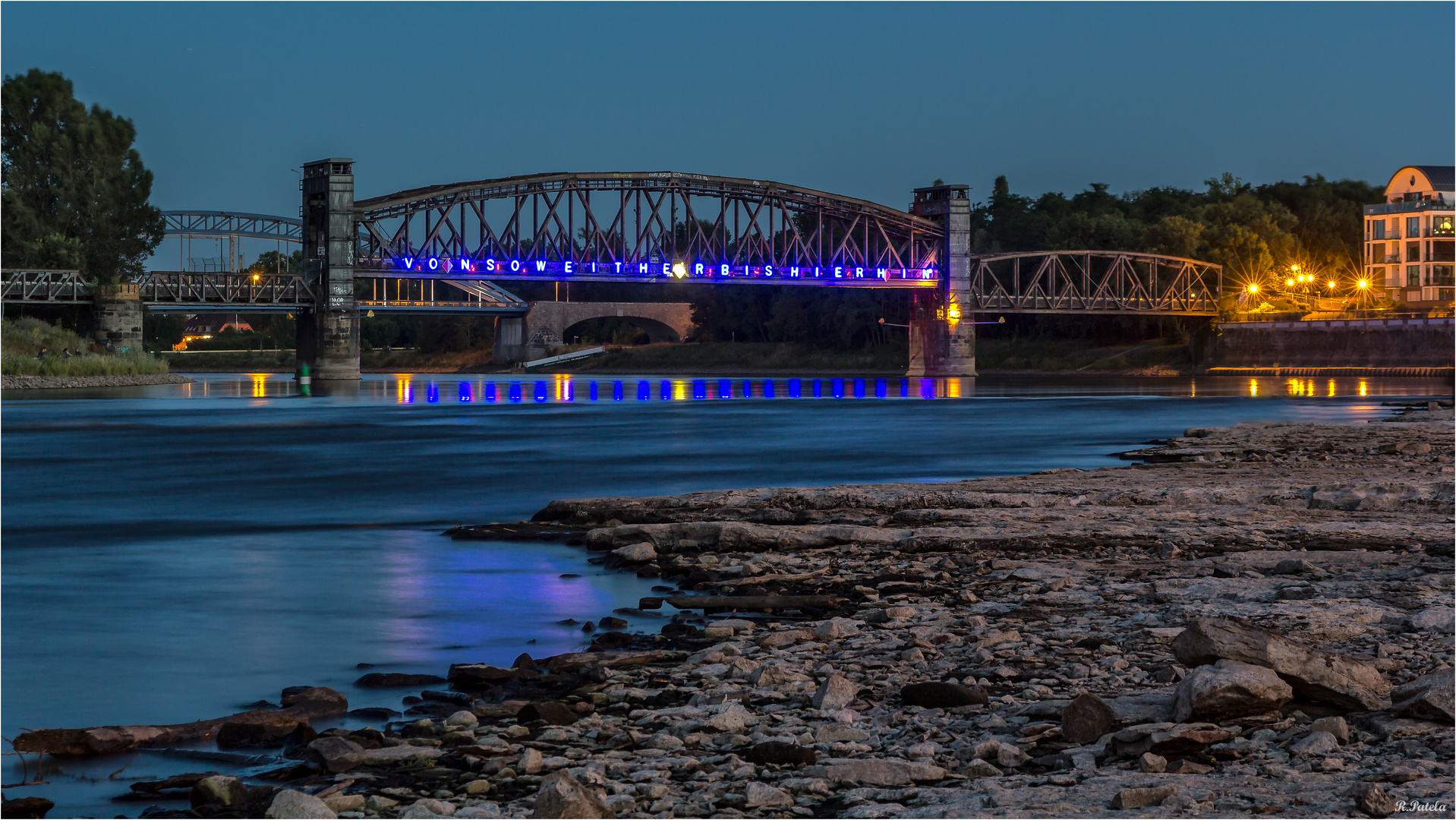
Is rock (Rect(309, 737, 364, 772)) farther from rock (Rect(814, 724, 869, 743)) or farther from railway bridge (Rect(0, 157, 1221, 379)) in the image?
railway bridge (Rect(0, 157, 1221, 379))

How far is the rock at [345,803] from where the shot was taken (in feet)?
25.5

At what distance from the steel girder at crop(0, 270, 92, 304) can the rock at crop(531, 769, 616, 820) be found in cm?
10755

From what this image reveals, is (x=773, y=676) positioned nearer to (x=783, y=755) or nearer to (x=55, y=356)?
(x=783, y=755)

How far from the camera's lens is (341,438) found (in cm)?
4584

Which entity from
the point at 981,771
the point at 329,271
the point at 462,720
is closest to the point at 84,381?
the point at 329,271

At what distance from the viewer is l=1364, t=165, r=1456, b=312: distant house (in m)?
150

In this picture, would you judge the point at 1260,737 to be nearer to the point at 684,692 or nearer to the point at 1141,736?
the point at 1141,736

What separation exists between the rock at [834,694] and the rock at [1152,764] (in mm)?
2136

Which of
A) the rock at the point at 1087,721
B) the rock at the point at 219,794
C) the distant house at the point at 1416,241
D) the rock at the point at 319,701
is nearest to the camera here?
the rock at the point at 219,794

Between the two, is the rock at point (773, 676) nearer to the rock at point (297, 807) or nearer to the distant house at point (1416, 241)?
the rock at point (297, 807)

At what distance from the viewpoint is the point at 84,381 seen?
98375mm

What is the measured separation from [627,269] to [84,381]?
204 ft

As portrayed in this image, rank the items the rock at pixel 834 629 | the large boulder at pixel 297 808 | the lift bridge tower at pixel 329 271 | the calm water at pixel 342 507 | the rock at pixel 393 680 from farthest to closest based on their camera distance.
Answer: the lift bridge tower at pixel 329 271, the rock at pixel 834 629, the calm water at pixel 342 507, the rock at pixel 393 680, the large boulder at pixel 297 808

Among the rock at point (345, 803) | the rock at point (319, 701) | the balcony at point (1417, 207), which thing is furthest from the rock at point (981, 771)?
the balcony at point (1417, 207)
